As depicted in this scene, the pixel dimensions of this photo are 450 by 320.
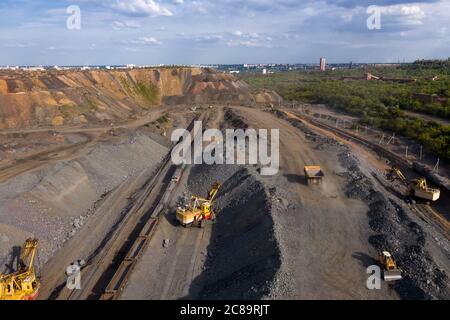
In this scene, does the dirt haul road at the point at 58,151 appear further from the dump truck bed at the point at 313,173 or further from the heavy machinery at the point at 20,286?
the dump truck bed at the point at 313,173

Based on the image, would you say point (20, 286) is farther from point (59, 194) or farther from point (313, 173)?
point (313, 173)

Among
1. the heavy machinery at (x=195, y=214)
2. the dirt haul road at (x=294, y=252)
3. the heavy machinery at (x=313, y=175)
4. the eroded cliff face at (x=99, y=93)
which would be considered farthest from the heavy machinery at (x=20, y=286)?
the eroded cliff face at (x=99, y=93)

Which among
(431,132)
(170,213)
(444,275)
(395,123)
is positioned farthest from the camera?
(395,123)

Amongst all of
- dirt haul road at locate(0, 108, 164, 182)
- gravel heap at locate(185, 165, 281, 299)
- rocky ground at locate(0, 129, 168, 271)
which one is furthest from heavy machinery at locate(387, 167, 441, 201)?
dirt haul road at locate(0, 108, 164, 182)

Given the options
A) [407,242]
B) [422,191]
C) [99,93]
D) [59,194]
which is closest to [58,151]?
[59,194]

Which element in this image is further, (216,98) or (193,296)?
(216,98)

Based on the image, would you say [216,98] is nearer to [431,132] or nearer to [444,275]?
[431,132]

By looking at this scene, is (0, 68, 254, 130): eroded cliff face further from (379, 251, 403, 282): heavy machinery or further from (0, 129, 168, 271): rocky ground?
(379, 251, 403, 282): heavy machinery

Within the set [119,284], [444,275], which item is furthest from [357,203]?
[119,284]
